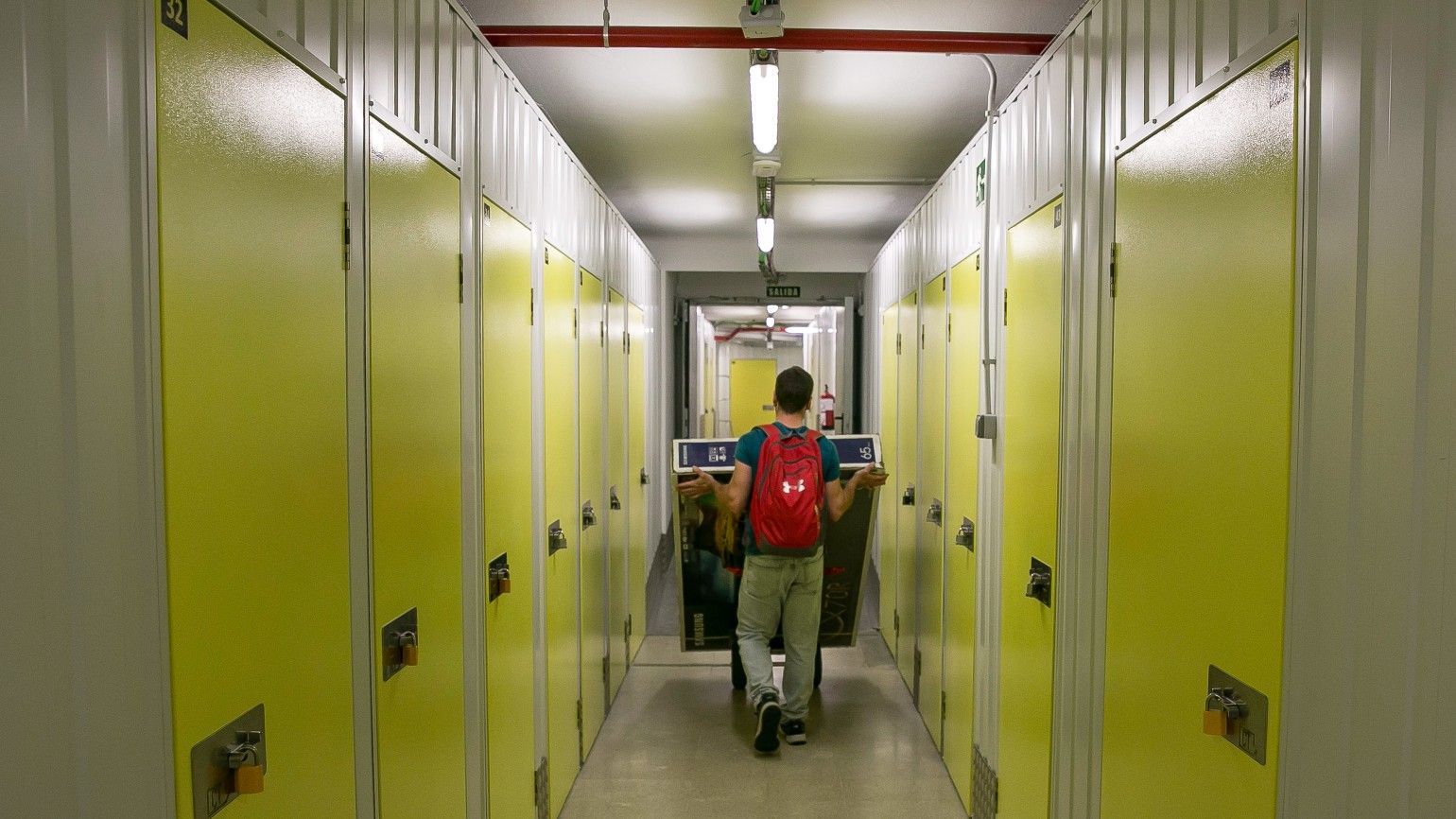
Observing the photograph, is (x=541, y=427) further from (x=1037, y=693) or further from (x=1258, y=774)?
(x=1258, y=774)

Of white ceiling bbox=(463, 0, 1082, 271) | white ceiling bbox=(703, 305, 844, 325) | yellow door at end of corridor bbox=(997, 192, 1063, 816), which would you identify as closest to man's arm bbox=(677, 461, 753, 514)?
yellow door at end of corridor bbox=(997, 192, 1063, 816)

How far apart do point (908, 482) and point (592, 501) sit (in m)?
1.99

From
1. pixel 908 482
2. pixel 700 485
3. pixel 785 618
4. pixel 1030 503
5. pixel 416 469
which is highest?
pixel 416 469

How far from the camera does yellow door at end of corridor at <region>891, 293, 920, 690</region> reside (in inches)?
192

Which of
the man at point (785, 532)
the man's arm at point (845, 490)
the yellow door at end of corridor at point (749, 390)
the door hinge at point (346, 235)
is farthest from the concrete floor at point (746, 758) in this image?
the yellow door at end of corridor at point (749, 390)

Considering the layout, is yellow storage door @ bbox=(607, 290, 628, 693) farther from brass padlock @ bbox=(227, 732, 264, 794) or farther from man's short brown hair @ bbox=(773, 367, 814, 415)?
brass padlock @ bbox=(227, 732, 264, 794)

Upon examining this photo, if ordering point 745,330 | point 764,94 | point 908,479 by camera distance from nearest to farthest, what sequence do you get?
point 764,94
point 908,479
point 745,330

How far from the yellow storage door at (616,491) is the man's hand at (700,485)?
0.64 metres

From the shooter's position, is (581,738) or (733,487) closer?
(581,738)

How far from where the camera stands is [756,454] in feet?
13.4

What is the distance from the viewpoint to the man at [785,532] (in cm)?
402

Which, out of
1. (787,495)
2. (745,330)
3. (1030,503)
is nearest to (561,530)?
(787,495)

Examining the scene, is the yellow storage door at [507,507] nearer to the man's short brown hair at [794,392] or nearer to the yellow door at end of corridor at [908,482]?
the man's short brown hair at [794,392]

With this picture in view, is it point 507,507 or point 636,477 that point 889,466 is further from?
point 507,507
